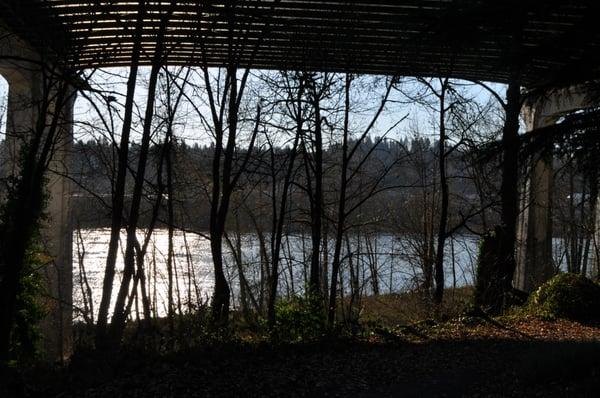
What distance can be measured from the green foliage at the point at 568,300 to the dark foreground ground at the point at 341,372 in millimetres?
2904

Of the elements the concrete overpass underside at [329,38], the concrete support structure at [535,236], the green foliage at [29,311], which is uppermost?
the concrete overpass underside at [329,38]

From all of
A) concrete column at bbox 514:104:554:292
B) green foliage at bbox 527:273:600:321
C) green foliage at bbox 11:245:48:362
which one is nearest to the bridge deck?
green foliage at bbox 527:273:600:321

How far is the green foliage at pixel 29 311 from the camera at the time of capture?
1528cm

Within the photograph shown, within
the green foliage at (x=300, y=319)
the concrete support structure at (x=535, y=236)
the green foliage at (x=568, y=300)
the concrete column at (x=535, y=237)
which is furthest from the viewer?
the concrete column at (x=535, y=237)

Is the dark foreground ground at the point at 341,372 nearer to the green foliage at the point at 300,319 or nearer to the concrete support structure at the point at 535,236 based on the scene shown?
the green foliage at the point at 300,319

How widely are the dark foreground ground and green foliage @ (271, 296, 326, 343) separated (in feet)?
3.56

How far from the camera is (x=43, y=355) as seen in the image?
16672 millimetres

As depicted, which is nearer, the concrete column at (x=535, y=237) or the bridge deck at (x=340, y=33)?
the bridge deck at (x=340, y=33)

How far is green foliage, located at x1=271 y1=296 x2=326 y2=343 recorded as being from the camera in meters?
10.5

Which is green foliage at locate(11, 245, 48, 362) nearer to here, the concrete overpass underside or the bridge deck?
the concrete overpass underside

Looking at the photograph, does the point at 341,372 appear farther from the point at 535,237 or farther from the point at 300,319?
the point at 535,237

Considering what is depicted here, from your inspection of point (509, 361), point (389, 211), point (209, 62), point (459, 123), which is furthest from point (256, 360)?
point (389, 211)

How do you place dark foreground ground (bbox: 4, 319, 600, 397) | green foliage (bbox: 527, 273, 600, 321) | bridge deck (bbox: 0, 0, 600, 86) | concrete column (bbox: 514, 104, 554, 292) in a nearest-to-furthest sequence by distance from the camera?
dark foreground ground (bbox: 4, 319, 600, 397), bridge deck (bbox: 0, 0, 600, 86), green foliage (bbox: 527, 273, 600, 321), concrete column (bbox: 514, 104, 554, 292)

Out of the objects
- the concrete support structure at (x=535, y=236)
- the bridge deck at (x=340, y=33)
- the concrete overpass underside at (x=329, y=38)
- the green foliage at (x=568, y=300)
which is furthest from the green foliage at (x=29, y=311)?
the concrete support structure at (x=535, y=236)
